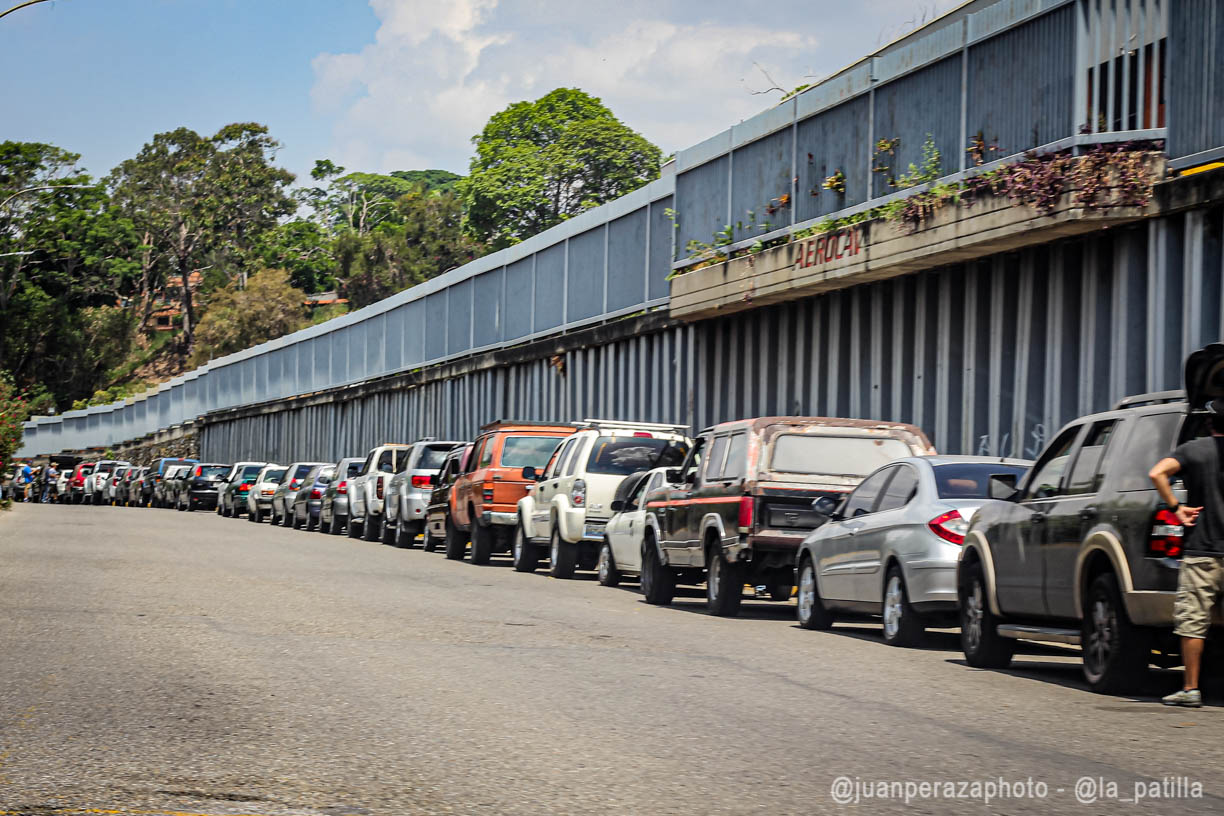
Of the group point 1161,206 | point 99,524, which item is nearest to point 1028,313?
point 1161,206

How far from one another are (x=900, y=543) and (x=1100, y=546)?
3241mm

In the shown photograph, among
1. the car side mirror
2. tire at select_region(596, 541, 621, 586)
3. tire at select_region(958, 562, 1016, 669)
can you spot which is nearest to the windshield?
tire at select_region(596, 541, 621, 586)

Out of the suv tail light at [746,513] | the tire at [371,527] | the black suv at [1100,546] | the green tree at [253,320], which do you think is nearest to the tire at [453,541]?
the tire at [371,527]

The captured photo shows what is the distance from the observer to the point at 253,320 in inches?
3782

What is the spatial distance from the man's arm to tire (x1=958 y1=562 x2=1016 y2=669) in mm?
2356

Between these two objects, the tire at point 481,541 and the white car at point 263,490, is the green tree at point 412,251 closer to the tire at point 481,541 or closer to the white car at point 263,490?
the white car at point 263,490

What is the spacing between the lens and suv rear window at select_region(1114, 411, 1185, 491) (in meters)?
10.2

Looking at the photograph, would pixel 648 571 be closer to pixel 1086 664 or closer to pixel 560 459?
pixel 560 459

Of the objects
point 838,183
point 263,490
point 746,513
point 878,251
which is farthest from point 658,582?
point 263,490

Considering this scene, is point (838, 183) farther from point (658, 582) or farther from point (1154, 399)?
point (1154, 399)

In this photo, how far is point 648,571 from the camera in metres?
18.7

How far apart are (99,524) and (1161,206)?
25613 millimetres

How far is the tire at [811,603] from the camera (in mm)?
15266

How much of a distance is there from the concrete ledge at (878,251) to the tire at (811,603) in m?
5.11
